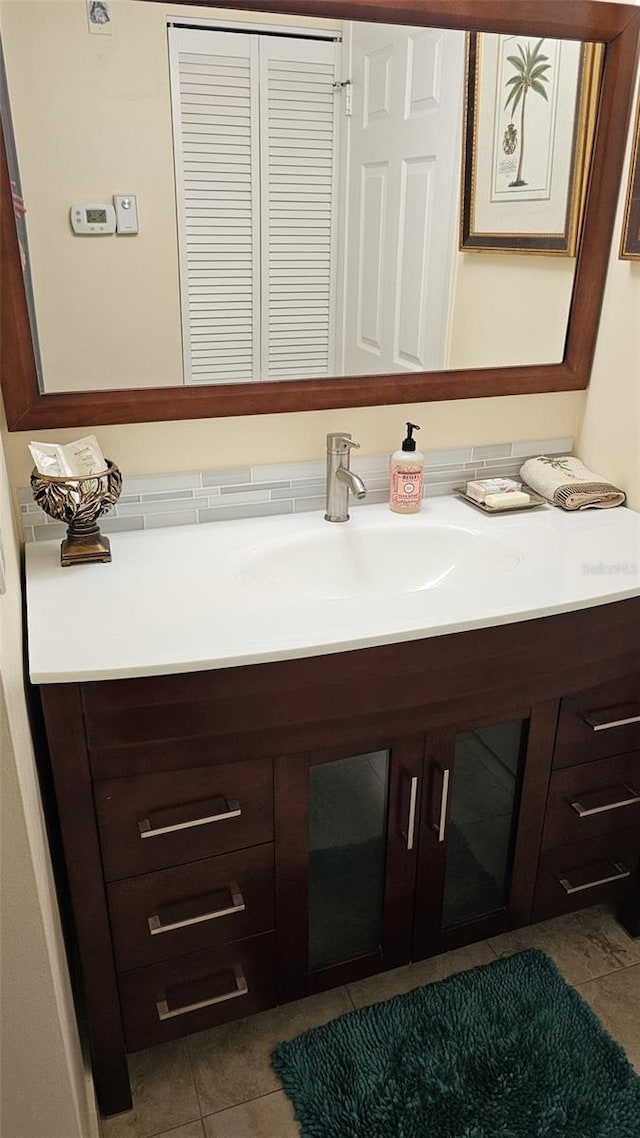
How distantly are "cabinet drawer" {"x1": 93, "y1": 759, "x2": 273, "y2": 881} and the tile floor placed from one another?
482 mm

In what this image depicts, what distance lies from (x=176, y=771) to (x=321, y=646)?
0.95ft

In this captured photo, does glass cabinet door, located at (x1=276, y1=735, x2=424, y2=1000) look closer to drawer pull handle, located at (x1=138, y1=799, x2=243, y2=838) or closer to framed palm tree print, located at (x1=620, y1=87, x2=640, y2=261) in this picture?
drawer pull handle, located at (x1=138, y1=799, x2=243, y2=838)

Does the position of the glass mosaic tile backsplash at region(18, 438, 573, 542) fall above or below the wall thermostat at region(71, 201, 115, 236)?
below

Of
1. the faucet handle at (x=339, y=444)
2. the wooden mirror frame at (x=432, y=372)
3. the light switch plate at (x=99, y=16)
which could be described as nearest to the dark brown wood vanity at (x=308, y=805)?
the faucet handle at (x=339, y=444)

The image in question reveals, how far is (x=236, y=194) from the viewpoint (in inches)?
56.6

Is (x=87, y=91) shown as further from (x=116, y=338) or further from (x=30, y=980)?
(x=30, y=980)

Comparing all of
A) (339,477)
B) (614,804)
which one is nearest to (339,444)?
(339,477)

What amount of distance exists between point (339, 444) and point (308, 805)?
64 centimetres

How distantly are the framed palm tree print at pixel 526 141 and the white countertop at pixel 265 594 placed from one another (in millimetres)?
564

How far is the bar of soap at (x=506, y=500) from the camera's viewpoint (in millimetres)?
1676

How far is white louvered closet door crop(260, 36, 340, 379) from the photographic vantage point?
55.5 inches

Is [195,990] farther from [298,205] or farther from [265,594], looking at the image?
[298,205]

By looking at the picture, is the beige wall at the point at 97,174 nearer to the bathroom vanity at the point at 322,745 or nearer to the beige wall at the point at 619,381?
the bathroom vanity at the point at 322,745

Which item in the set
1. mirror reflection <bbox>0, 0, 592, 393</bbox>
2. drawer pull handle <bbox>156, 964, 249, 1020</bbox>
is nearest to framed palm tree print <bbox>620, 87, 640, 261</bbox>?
mirror reflection <bbox>0, 0, 592, 393</bbox>
